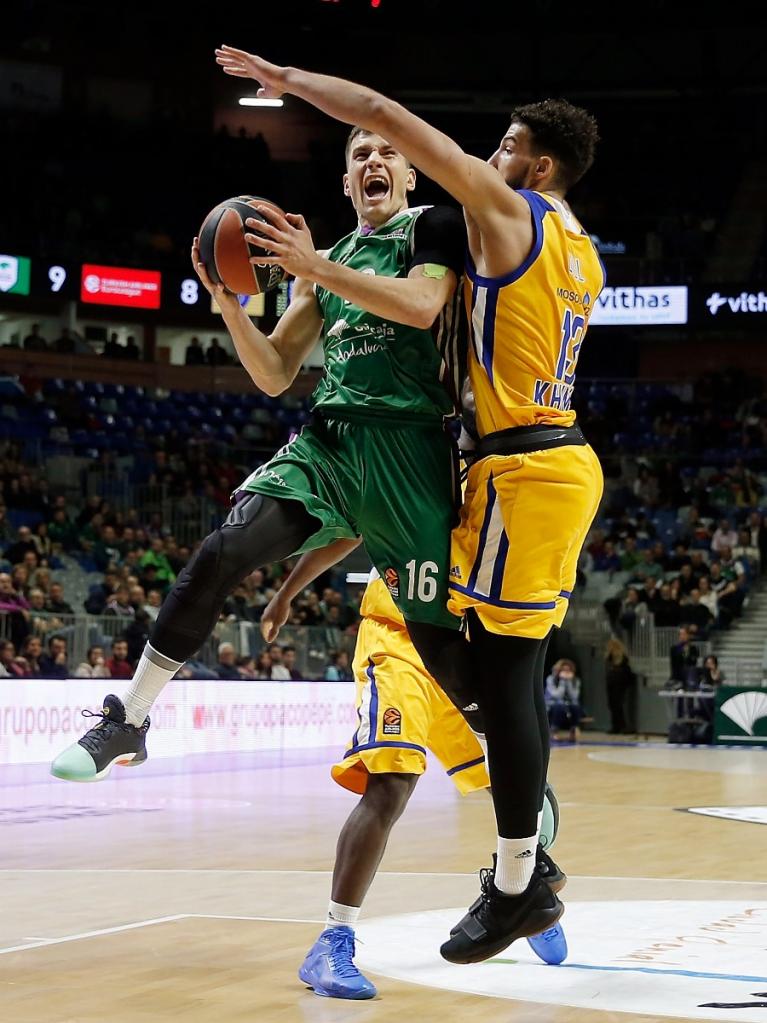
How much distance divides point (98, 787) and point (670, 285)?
1907 centimetres

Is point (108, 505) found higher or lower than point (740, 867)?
higher

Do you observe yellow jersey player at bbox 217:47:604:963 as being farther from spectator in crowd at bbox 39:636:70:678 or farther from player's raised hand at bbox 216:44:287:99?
spectator in crowd at bbox 39:636:70:678

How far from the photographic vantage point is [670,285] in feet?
94.2

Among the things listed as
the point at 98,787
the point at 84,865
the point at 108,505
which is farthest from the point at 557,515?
the point at 108,505

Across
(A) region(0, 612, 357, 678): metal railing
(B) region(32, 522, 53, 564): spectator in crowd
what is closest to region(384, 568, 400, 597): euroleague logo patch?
(A) region(0, 612, 357, 678): metal railing

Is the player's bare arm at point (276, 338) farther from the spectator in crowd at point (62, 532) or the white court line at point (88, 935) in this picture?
the spectator in crowd at point (62, 532)

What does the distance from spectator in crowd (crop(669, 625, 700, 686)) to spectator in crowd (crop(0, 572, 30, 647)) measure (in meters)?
9.55

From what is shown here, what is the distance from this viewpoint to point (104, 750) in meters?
4.32

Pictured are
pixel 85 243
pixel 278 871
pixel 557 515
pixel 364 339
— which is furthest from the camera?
pixel 85 243

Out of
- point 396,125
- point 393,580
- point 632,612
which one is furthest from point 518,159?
point 632,612

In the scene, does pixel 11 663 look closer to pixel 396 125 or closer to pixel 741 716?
pixel 741 716

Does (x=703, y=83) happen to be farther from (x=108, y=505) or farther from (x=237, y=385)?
(x=108, y=505)

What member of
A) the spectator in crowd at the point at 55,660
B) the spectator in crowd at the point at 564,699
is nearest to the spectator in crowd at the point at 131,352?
the spectator in crowd at the point at 564,699

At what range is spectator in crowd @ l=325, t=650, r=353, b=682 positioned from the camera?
1841cm
